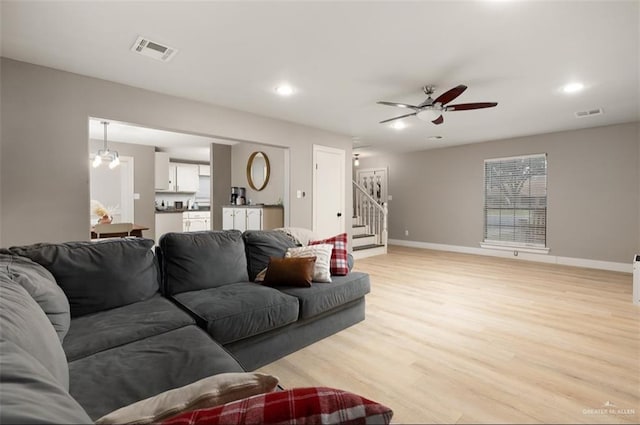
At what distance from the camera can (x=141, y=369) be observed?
4.32 ft

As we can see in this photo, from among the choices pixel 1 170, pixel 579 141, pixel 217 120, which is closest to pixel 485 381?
pixel 217 120

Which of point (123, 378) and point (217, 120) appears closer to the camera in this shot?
point (123, 378)

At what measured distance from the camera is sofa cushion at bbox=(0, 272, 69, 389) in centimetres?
91

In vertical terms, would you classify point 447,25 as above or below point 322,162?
above

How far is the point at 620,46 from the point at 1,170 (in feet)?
18.5

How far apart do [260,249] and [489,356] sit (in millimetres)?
2081

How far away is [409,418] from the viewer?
65.5 inches

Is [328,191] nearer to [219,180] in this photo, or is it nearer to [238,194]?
[238,194]

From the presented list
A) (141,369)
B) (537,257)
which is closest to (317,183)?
(141,369)

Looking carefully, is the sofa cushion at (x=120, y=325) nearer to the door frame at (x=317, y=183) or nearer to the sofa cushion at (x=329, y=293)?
the sofa cushion at (x=329, y=293)

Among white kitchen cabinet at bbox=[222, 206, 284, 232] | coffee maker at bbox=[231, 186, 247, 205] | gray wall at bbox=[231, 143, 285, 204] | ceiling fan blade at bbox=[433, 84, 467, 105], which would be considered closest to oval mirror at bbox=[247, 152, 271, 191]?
gray wall at bbox=[231, 143, 285, 204]

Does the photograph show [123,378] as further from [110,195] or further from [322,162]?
[110,195]

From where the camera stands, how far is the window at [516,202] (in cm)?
603

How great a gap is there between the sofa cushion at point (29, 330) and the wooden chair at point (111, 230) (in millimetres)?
3557
